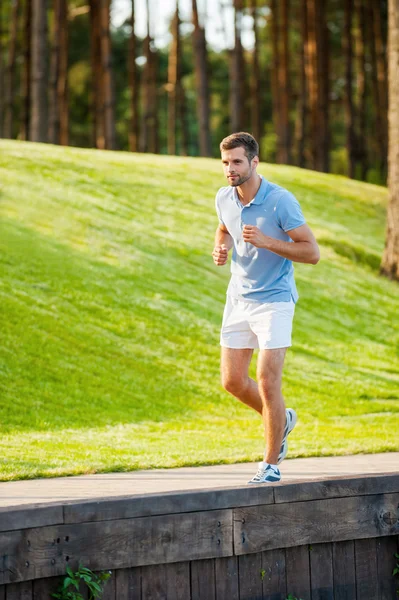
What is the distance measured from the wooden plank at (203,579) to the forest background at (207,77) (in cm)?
2364

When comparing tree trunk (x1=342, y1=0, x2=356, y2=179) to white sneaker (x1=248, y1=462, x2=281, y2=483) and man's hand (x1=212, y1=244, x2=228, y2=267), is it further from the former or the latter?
white sneaker (x1=248, y1=462, x2=281, y2=483)

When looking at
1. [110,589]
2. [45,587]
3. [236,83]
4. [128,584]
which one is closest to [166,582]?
[128,584]

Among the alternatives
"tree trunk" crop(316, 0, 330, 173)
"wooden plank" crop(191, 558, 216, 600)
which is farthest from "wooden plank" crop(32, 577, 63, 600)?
"tree trunk" crop(316, 0, 330, 173)

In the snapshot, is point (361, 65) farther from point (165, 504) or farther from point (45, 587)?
point (45, 587)

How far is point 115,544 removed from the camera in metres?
5.04

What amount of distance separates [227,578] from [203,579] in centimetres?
17

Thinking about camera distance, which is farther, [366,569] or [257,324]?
[257,324]

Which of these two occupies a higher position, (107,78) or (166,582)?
(107,78)

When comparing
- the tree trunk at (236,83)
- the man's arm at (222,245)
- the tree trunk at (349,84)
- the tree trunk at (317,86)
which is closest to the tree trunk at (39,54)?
the tree trunk at (236,83)

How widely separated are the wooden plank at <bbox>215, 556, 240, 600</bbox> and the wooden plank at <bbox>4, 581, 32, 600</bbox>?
1110 millimetres

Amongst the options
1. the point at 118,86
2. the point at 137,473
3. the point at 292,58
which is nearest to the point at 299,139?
the point at 292,58

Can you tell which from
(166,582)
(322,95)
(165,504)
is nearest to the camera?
(165,504)

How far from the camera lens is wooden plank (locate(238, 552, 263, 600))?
18.5 feet

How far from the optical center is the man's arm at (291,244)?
6085 millimetres
